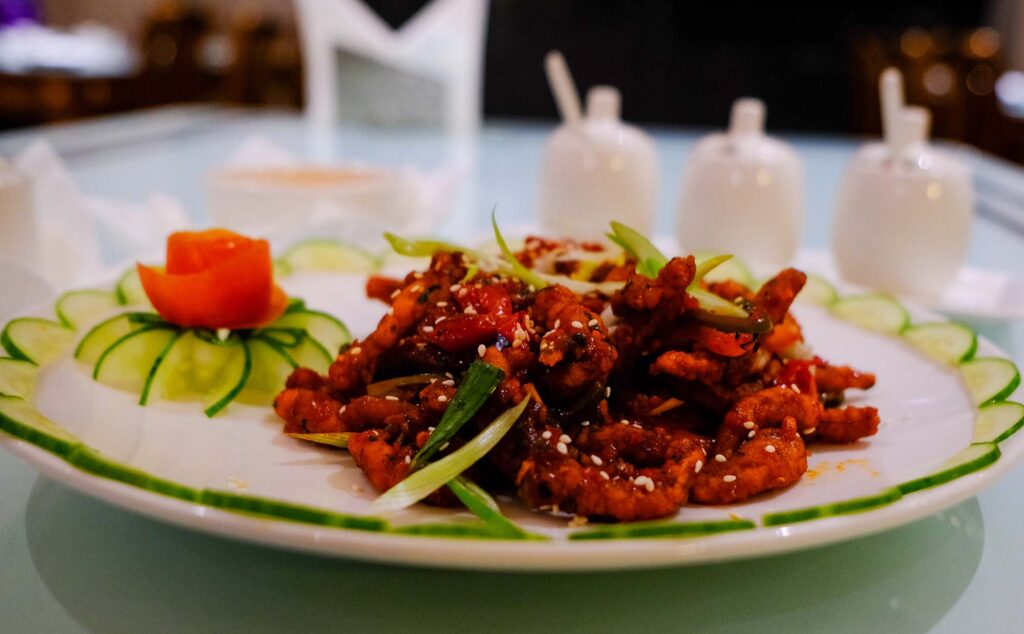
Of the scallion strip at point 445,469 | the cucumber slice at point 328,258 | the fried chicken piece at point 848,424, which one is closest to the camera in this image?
the scallion strip at point 445,469

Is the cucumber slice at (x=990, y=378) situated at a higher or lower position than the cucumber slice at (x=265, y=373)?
higher

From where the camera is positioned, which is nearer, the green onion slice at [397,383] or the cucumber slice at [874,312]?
the green onion slice at [397,383]

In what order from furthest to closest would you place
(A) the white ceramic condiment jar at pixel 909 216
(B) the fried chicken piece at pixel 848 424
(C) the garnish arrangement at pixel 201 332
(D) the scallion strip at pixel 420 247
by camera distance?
(A) the white ceramic condiment jar at pixel 909 216, (D) the scallion strip at pixel 420 247, (C) the garnish arrangement at pixel 201 332, (B) the fried chicken piece at pixel 848 424

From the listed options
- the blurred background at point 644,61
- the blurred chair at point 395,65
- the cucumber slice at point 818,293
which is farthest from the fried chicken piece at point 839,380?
the blurred background at point 644,61

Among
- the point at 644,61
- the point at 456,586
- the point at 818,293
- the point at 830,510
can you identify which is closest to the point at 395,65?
the point at 818,293

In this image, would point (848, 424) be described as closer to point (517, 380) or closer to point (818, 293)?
point (517, 380)

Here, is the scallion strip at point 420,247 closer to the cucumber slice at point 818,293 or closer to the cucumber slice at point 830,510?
the cucumber slice at point 830,510

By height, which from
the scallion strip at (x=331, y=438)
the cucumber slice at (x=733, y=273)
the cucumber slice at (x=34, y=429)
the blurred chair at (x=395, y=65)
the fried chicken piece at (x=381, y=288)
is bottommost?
the scallion strip at (x=331, y=438)
